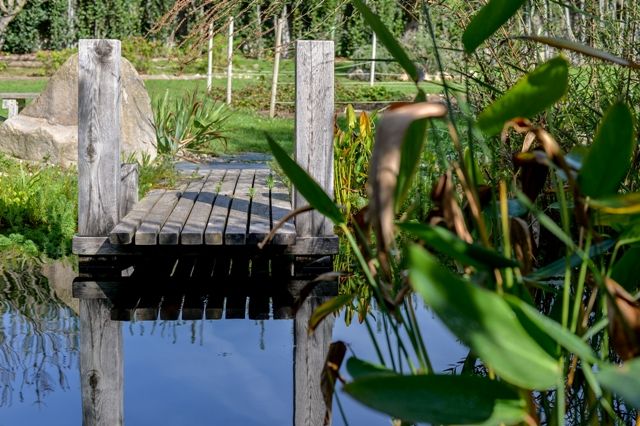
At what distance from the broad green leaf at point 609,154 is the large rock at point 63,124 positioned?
7.79m

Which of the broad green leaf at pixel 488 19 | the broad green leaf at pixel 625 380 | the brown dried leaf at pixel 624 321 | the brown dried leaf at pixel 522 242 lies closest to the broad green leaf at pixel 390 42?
the broad green leaf at pixel 488 19

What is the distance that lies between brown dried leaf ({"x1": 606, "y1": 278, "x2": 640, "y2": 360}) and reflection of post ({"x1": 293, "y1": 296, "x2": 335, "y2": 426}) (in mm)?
2269

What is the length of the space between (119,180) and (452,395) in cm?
478

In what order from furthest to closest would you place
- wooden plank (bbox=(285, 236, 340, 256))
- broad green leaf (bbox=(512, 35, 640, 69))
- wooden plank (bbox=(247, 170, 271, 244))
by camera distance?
wooden plank (bbox=(285, 236, 340, 256)) < wooden plank (bbox=(247, 170, 271, 244)) < broad green leaf (bbox=(512, 35, 640, 69))

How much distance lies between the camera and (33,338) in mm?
4762

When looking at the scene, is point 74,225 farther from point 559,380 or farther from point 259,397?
point 559,380

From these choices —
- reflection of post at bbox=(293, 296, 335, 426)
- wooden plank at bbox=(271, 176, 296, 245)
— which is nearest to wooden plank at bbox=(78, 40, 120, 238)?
wooden plank at bbox=(271, 176, 296, 245)

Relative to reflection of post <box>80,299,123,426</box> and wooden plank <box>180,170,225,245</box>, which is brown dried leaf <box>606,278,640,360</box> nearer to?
reflection of post <box>80,299,123,426</box>

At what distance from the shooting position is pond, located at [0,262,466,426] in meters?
3.82

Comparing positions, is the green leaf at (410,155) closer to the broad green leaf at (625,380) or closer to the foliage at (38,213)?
the broad green leaf at (625,380)

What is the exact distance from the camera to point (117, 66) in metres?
5.85

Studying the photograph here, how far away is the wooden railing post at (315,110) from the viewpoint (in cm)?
577

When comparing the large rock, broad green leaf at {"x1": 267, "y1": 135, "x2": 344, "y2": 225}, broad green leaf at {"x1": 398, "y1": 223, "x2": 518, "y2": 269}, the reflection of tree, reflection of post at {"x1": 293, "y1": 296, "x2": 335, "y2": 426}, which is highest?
broad green leaf at {"x1": 267, "y1": 135, "x2": 344, "y2": 225}

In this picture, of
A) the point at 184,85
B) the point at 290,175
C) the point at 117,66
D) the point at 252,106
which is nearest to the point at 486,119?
the point at 290,175
